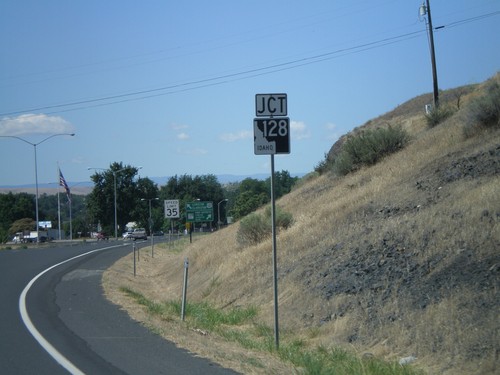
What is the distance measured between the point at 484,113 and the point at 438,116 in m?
10.6

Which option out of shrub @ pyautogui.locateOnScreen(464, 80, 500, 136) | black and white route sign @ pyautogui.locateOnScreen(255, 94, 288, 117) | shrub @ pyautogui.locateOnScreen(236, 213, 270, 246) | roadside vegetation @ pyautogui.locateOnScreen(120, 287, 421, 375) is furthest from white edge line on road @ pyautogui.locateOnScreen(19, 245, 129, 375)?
shrub @ pyautogui.locateOnScreen(464, 80, 500, 136)

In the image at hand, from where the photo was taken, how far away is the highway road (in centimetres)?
950

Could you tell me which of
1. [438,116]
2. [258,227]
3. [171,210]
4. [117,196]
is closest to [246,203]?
[117,196]

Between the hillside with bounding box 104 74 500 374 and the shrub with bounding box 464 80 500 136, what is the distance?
360 mm

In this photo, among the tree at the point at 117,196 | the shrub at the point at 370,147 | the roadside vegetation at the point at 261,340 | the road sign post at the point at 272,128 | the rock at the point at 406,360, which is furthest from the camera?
the tree at the point at 117,196

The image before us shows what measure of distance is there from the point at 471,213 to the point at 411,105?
4242 centimetres

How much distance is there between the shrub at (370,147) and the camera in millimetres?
29094

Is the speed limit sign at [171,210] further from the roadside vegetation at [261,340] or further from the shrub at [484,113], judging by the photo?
the shrub at [484,113]

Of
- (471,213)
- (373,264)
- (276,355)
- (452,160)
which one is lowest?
(276,355)

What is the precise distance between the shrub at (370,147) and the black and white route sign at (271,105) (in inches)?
736

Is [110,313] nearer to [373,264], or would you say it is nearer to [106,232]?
[373,264]

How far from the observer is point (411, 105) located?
53875mm

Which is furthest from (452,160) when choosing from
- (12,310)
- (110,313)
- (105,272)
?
(105,272)

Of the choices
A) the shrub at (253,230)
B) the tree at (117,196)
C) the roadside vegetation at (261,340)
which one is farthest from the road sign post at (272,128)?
the tree at (117,196)
